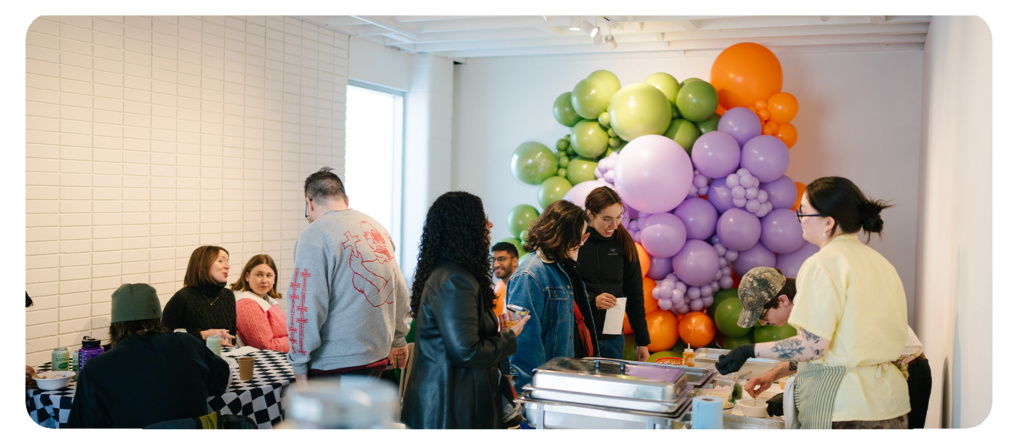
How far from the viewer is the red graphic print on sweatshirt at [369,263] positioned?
109 inches

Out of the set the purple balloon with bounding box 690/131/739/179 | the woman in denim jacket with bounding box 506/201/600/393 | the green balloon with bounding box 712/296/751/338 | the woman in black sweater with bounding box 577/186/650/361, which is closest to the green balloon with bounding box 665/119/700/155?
the purple balloon with bounding box 690/131/739/179

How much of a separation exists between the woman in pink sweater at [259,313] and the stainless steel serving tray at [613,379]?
2329mm

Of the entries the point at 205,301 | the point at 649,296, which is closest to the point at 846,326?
the point at 649,296

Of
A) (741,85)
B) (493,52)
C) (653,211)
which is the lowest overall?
(653,211)

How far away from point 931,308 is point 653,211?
2002 millimetres

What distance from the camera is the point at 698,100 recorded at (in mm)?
5309

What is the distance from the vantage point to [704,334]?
5.30 meters

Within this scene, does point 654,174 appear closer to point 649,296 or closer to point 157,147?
point 649,296

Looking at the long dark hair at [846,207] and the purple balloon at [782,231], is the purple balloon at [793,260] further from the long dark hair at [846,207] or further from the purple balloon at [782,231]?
the long dark hair at [846,207]

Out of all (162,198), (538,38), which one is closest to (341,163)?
(162,198)

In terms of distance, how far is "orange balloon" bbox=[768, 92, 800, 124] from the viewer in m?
5.36

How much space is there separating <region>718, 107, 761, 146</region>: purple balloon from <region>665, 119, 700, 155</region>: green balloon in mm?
252

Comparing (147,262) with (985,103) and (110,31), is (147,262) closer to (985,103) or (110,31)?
(110,31)
